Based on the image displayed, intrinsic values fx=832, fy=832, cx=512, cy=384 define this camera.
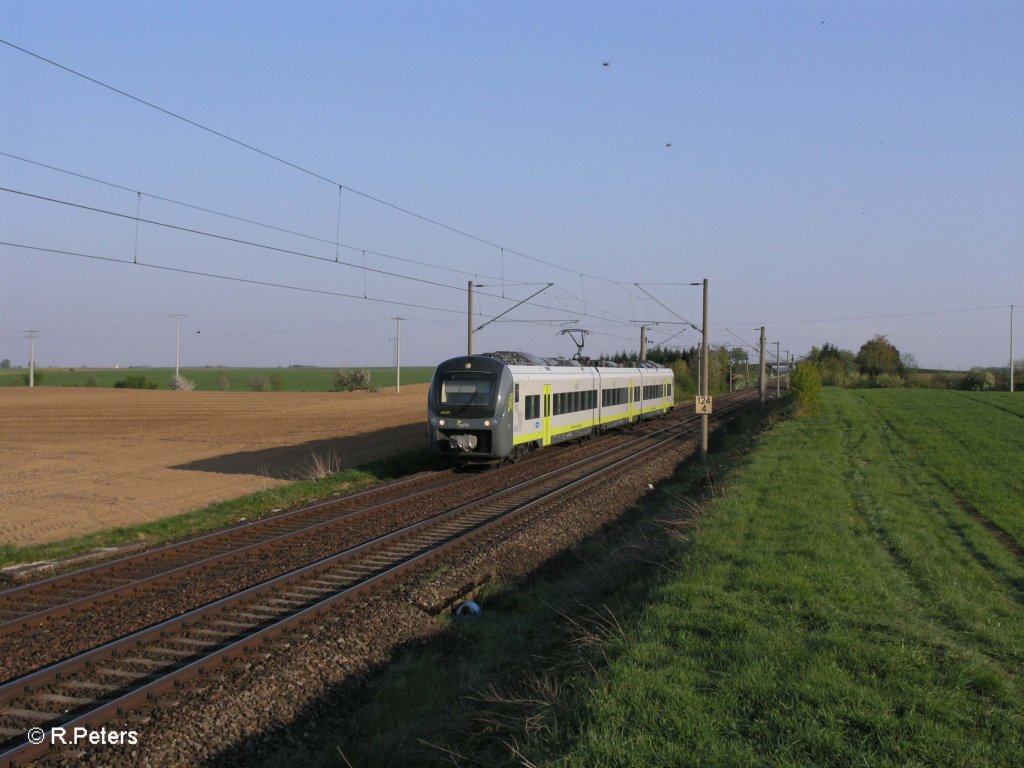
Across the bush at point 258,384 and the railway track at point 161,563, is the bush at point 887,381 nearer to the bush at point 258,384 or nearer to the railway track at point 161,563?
the bush at point 258,384

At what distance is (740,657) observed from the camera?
6.46m

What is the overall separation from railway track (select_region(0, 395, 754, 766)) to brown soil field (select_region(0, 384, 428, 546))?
634 cm

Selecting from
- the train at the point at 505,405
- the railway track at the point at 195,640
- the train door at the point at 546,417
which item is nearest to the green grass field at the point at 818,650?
the railway track at the point at 195,640

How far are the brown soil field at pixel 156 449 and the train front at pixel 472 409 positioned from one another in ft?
13.5

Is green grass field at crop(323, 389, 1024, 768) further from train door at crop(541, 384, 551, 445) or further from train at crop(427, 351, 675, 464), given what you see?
train door at crop(541, 384, 551, 445)

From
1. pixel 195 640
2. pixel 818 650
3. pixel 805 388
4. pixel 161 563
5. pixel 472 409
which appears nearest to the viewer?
pixel 818 650

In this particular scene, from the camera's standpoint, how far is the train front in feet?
69.3

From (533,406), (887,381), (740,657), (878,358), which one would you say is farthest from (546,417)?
(878,358)

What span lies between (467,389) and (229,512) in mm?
6910

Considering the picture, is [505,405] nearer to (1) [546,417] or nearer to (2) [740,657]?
(1) [546,417]

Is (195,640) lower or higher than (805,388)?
lower

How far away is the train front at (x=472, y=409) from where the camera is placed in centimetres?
2112

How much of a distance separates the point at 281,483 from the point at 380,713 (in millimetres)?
14740

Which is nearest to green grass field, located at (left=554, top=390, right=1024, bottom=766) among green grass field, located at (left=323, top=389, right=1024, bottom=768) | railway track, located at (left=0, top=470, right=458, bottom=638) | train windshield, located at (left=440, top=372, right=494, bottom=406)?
green grass field, located at (left=323, top=389, right=1024, bottom=768)
